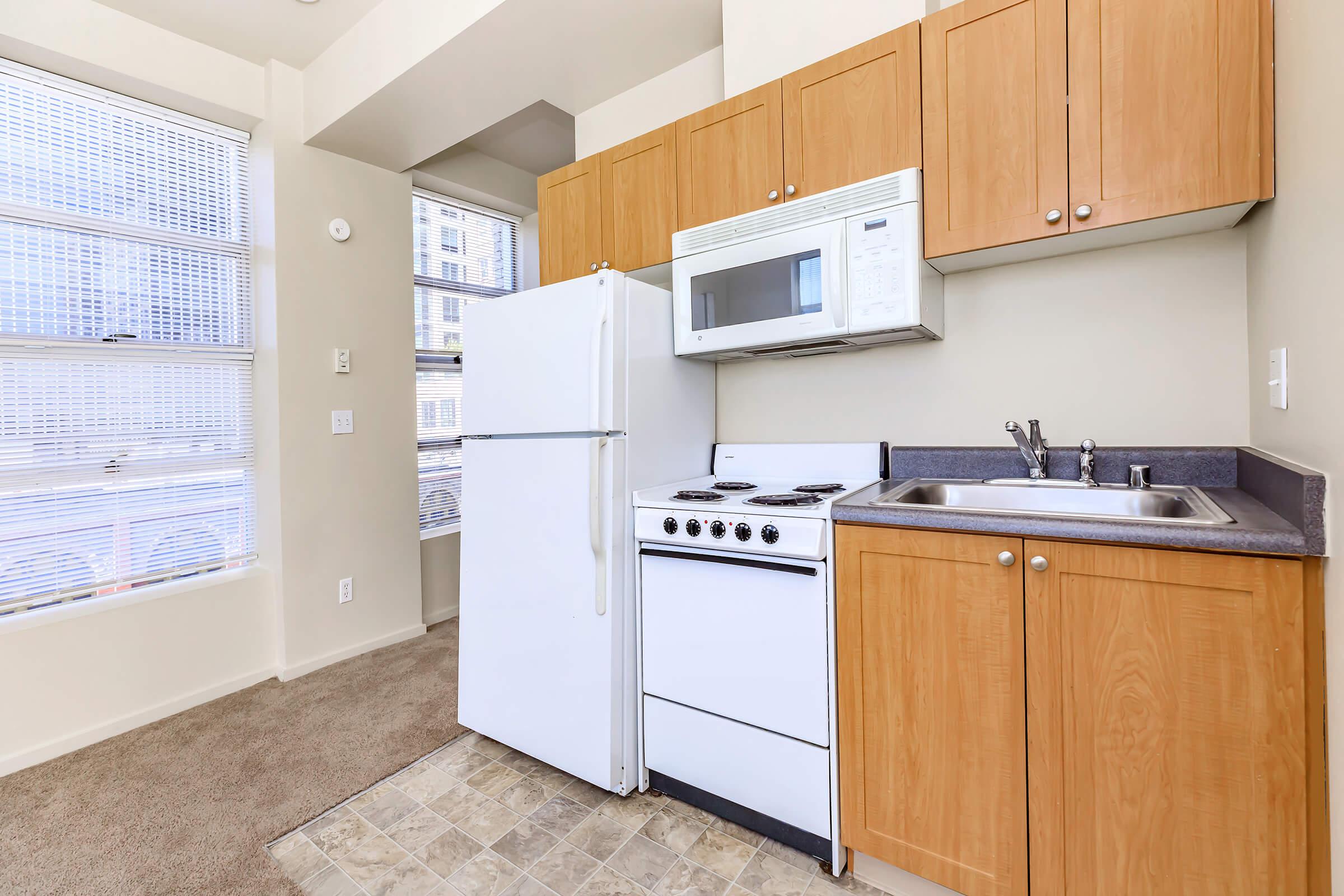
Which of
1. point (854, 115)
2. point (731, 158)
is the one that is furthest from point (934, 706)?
point (731, 158)

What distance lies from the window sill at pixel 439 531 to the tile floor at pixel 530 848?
176 centimetres

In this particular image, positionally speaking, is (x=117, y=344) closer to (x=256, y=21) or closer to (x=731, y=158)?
(x=256, y=21)

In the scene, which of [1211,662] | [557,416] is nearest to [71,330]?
[557,416]

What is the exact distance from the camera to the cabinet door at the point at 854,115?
169cm

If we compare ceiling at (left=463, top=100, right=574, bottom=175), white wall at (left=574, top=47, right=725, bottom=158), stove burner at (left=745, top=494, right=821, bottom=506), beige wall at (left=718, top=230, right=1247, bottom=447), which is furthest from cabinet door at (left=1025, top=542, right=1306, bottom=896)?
ceiling at (left=463, top=100, right=574, bottom=175)

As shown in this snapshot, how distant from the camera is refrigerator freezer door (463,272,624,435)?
180cm

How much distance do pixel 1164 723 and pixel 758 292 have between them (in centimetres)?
149

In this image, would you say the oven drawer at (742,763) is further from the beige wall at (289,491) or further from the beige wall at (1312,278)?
the beige wall at (289,491)

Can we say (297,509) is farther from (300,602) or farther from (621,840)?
(621,840)

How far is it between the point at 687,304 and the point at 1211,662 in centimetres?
164

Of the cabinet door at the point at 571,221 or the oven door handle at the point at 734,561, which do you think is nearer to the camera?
the oven door handle at the point at 734,561

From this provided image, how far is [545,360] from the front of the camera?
1.92 meters

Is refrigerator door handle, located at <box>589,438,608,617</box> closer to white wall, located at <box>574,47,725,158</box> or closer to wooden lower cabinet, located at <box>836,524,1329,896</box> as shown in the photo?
wooden lower cabinet, located at <box>836,524,1329,896</box>

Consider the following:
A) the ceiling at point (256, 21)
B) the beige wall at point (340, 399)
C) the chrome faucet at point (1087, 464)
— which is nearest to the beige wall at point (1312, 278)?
the chrome faucet at point (1087, 464)
